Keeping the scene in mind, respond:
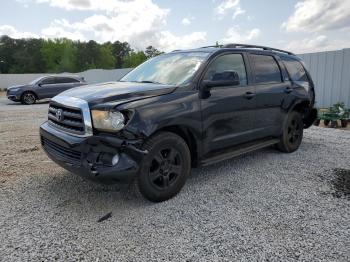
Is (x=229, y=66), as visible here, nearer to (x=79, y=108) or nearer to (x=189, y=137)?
(x=189, y=137)

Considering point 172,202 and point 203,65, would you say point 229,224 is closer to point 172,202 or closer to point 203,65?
point 172,202

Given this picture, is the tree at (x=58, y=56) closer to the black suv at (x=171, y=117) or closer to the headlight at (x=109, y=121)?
the black suv at (x=171, y=117)

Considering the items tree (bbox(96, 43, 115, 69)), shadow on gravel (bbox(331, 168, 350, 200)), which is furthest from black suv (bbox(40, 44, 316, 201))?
tree (bbox(96, 43, 115, 69))

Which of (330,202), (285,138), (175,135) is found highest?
(175,135)

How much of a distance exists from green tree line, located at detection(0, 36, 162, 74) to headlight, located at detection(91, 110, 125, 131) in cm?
6205

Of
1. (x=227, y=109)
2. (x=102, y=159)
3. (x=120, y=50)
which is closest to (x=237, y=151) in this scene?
(x=227, y=109)

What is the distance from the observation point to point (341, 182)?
4250mm

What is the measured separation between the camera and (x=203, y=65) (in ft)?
13.2

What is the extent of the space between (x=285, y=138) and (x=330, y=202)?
6.76 feet

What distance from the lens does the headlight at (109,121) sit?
3193 mm

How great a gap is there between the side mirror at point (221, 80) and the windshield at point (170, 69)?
0.82 feet

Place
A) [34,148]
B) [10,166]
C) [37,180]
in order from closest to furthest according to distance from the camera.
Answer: [37,180] < [10,166] < [34,148]

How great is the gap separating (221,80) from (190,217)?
5.79 ft

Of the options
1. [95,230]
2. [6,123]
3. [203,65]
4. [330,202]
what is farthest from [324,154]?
[6,123]
